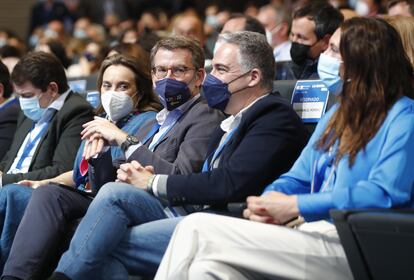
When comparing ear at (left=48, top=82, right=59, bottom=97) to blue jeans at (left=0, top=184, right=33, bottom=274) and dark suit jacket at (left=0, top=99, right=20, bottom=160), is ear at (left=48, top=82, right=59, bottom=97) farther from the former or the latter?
blue jeans at (left=0, top=184, right=33, bottom=274)

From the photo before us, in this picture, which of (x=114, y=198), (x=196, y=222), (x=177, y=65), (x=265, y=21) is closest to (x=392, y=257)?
(x=196, y=222)

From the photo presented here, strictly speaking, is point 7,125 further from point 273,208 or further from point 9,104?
point 273,208

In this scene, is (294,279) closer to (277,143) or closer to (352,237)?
(352,237)

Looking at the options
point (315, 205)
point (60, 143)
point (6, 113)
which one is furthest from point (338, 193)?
point (6, 113)

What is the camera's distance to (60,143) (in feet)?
17.2

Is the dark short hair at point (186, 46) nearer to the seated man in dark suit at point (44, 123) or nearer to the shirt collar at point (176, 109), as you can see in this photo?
the shirt collar at point (176, 109)

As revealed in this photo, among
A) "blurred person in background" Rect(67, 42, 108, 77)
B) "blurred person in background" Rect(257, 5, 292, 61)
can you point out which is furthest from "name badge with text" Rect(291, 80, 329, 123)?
"blurred person in background" Rect(67, 42, 108, 77)

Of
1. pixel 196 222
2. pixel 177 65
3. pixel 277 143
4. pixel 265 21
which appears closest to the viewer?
pixel 196 222

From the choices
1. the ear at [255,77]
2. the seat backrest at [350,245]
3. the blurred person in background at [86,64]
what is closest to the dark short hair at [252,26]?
the blurred person in background at [86,64]

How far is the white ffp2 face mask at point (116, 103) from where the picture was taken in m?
4.89

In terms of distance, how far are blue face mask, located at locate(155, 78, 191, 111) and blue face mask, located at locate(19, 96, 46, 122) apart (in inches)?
46.7

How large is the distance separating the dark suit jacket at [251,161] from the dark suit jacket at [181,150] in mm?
322

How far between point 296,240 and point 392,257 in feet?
1.12

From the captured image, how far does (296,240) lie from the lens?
314 centimetres
